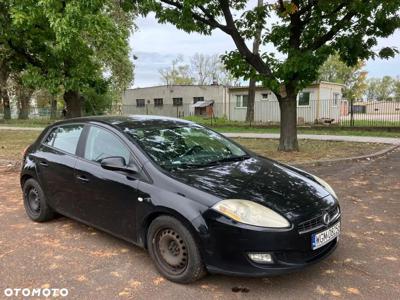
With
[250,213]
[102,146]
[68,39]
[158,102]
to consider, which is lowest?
[250,213]

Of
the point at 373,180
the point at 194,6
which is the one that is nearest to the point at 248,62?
the point at 194,6

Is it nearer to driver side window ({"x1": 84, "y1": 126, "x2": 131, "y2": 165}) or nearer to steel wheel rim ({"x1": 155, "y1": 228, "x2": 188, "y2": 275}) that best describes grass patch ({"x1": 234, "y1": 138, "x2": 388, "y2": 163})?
driver side window ({"x1": 84, "y1": 126, "x2": 131, "y2": 165})

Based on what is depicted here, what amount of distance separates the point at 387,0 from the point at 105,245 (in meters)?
8.81

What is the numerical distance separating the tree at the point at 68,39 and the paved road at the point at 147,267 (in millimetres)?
4892

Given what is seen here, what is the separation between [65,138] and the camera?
533 centimetres

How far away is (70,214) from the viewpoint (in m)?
5.02

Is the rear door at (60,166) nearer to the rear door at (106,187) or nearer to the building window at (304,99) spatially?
the rear door at (106,187)

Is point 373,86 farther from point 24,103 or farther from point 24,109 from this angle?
point 24,109

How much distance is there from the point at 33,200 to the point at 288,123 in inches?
318

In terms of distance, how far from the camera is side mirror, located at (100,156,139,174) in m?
4.16

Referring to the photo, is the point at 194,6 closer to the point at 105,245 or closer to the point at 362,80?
the point at 105,245

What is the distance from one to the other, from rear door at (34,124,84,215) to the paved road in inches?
16.8

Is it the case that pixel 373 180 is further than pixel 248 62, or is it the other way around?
pixel 248 62

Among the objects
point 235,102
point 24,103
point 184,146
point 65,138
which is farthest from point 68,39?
point 24,103
